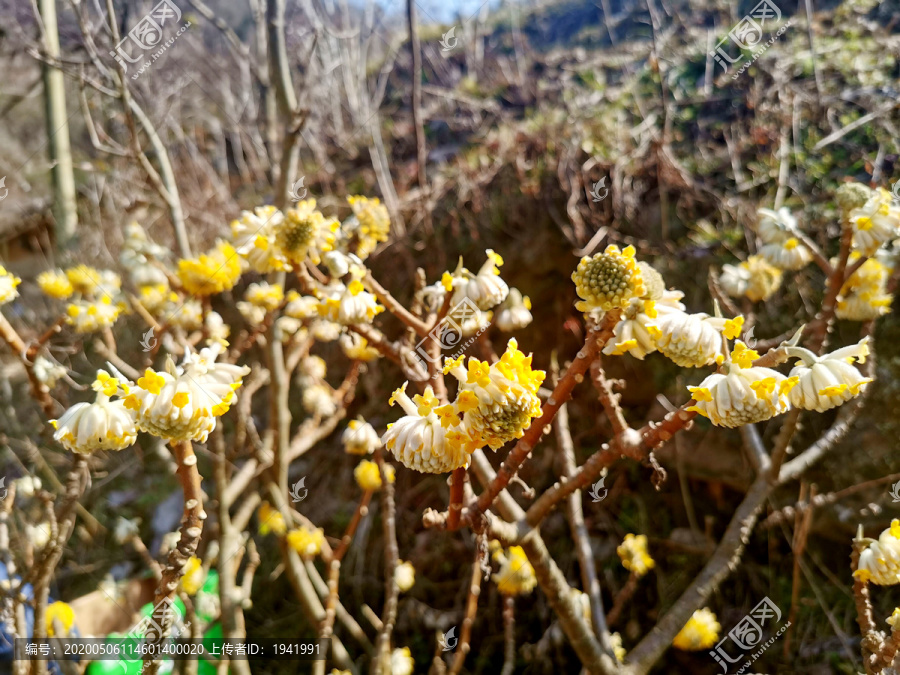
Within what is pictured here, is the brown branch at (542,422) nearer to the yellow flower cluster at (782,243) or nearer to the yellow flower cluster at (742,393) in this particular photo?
the yellow flower cluster at (742,393)

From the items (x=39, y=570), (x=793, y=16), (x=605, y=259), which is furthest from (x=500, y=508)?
(x=793, y=16)

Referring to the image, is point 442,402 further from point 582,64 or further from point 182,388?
point 582,64

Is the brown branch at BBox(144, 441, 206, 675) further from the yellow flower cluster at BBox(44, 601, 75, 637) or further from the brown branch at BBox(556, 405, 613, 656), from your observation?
the yellow flower cluster at BBox(44, 601, 75, 637)

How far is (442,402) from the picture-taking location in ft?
3.18

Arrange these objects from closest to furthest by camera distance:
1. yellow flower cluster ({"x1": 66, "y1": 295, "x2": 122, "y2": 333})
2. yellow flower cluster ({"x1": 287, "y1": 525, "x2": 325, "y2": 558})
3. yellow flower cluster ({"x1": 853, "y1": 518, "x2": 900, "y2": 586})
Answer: yellow flower cluster ({"x1": 853, "y1": 518, "x2": 900, "y2": 586}) → yellow flower cluster ({"x1": 66, "y1": 295, "x2": 122, "y2": 333}) → yellow flower cluster ({"x1": 287, "y1": 525, "x2": 325, "y2": 558})

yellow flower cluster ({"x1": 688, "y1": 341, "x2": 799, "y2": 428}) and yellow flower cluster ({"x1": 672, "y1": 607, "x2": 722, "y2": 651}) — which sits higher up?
yellow flower cluster ({"x1": 688, "y1": 341, "x2": 799, "y2": 428})

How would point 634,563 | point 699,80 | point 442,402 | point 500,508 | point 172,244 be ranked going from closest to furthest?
point 442,402 → point 500,508 → point 634,563 → point 699,80 → point 172,244

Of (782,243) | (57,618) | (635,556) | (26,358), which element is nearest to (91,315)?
(26,358)

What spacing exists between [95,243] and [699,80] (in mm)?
4716

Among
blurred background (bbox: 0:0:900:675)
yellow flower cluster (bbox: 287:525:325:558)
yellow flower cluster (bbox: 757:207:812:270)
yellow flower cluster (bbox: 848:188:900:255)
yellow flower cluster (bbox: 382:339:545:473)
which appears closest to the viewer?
yellow flower cluster (bbox: 382:339:545:473)

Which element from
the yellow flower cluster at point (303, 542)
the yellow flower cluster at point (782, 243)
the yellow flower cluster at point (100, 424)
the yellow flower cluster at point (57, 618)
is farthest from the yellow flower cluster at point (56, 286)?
the yellow flower cluster at point (782, 243)

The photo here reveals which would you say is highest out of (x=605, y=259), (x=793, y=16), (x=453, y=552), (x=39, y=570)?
(x=793, y=16)

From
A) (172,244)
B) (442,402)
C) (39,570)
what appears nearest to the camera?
(442,402)

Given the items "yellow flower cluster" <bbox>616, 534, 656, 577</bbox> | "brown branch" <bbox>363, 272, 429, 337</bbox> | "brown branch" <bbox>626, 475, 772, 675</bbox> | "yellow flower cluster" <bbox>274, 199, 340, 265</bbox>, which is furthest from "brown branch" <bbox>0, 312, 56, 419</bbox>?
"yellow flower cluster" <bbox>616, 534, 656, 577</bbox>
